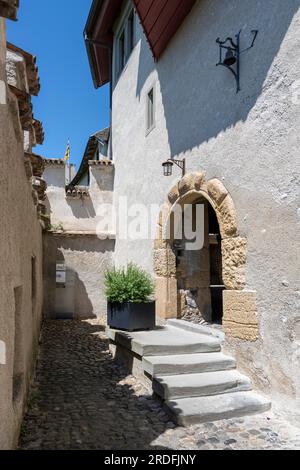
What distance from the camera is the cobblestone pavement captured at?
317cm

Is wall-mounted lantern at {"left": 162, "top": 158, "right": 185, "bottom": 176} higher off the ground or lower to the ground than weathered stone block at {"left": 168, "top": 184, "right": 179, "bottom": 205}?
higher

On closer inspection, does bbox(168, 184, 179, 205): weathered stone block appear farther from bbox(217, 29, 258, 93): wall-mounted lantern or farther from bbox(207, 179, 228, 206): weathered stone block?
bbox(217, 29, 258, 93): wall-mounted lantern

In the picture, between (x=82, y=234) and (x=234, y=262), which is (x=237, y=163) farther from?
(x=82, y=234)

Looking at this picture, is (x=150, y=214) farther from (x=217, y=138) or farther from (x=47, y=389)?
(x=47, y=389)

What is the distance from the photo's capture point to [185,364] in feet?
14.1

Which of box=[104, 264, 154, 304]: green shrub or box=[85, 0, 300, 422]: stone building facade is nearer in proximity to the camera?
box=[85, 0, 300, 422]: stone building facade

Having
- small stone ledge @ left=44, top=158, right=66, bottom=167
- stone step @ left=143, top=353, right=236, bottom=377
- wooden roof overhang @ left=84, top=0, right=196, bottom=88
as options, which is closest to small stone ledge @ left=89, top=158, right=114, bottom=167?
small stone ledge @ left=44, top=158, right=66, bottom=167

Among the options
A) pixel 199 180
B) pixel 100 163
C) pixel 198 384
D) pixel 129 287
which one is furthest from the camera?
pixel 100 163

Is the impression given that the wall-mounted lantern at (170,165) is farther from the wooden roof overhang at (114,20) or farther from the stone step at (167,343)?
the stone step at (167,343)

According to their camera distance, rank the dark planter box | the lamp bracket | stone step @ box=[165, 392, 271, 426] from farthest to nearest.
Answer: the lamp bracket
the dark planter box
stone step @ box=[165, 392, 271, 426]

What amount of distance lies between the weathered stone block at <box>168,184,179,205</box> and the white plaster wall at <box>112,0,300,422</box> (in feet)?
0.83

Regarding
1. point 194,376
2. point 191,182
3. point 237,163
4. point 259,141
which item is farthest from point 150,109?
point 194,376

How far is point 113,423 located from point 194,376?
1.10 m

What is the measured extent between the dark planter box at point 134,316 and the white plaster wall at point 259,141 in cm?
164
